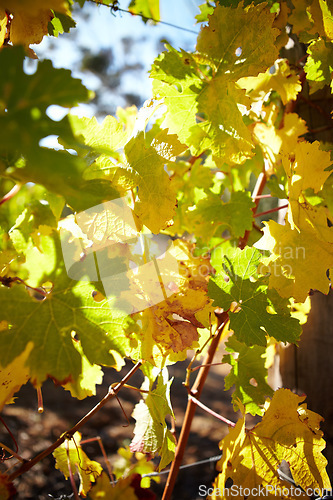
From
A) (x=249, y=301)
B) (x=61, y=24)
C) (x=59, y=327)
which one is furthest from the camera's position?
(x=61, y=24)

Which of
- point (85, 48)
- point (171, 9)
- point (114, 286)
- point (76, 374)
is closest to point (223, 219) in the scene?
point (114, 286)

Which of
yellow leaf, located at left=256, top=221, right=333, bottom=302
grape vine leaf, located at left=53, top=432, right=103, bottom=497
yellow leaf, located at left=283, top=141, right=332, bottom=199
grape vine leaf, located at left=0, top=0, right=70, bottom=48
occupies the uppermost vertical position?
grape vine leaf, located at left=0, top=0, right=70, bottom=48

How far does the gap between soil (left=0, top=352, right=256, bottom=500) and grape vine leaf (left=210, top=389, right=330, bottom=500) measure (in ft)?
4.44

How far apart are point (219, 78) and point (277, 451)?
74 centimetres

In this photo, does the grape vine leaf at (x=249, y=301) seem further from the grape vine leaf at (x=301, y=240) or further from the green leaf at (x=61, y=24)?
the green leaf at (x=61, y=24)

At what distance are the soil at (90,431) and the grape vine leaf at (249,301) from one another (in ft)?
5.01

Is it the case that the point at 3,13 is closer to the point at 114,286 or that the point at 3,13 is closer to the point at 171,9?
the point at 114,286

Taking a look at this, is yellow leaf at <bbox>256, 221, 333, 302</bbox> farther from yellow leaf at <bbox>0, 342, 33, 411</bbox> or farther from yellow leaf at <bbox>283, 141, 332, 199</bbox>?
yellow leaf at <bbox>0, 342, 33, 411</bbox>

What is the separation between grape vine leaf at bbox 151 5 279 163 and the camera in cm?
68

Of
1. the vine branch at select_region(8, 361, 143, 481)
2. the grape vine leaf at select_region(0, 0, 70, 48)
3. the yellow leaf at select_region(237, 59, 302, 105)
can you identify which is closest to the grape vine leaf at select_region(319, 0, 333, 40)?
the yellow leaf at select_region(237, 59, 302, 105)

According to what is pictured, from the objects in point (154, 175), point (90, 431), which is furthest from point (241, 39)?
point (90, 431)

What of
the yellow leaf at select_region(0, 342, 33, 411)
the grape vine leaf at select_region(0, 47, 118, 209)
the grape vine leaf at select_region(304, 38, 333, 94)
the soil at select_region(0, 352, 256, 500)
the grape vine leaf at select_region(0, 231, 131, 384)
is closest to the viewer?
the grape vine leaf at select_region(0, 47, 118, 209)

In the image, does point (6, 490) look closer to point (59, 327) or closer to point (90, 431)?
point (59, 327)

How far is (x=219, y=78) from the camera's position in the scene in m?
0.73
